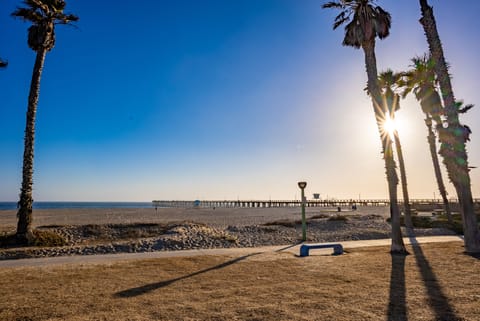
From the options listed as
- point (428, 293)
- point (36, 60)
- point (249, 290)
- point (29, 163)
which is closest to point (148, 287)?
point (249, 290)

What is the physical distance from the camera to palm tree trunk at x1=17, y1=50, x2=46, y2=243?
1224 centimetres

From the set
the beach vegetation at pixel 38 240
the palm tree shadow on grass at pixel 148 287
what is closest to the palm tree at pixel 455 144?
the palm tree shadow on grass at pixel 148 287

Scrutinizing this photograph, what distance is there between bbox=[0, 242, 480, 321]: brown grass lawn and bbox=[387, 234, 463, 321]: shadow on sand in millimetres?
14

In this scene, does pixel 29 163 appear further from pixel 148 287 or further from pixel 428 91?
pixel 428 91

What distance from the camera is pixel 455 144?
10453 millimetres

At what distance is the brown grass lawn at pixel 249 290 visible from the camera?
4.39m

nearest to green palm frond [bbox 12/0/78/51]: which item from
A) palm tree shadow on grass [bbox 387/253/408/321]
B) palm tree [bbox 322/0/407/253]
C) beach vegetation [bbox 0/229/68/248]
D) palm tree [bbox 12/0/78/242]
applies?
palm tree [bbox 12/0/78/242]

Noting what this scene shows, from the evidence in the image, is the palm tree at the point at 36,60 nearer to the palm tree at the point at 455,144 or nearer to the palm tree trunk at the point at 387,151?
the palm tree trunk at the point at 387,151

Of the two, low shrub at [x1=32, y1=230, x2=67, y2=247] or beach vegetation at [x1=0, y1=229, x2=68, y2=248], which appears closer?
beach vegetation at [x1=0, y1=229, x2=68, y2=248]

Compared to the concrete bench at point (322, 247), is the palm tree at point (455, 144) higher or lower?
higher

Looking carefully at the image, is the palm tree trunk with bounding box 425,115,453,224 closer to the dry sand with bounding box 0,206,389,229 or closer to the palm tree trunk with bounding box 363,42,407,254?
the palm tree trunk with bounding box 363,42,407,254

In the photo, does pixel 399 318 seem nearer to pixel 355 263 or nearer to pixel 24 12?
pixel 355 263

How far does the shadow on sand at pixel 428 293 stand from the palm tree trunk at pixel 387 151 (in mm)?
1790

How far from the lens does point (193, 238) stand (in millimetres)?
13555
